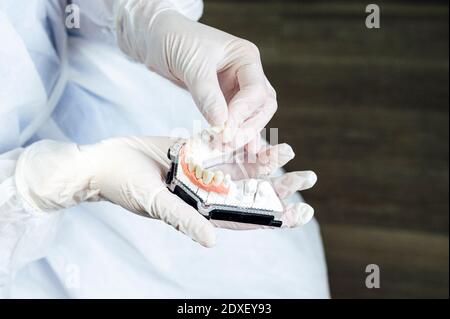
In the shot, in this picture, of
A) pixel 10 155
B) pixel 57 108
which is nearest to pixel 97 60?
pixel 57 108

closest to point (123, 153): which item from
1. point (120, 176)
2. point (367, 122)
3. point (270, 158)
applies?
point (120, 176)

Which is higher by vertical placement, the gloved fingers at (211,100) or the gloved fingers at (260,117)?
the gloved fingers at (211,100)

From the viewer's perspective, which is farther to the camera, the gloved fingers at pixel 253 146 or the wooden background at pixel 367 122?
the wooden background at pixel 367 122

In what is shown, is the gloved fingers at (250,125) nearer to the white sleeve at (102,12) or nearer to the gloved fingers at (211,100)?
the gloved fingers at (211,100)

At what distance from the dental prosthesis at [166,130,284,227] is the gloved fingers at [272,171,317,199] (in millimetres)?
23

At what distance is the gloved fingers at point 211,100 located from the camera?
0.58 meters

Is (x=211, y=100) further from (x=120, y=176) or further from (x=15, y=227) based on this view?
(x=15, y=227)

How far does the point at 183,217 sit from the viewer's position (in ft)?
1.91

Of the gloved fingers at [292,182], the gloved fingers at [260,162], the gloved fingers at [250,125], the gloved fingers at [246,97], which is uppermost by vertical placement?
the gloved fingers at [246,97]

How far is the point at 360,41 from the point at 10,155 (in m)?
1.14

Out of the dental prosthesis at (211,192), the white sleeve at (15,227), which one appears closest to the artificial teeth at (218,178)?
the dental prosthesis at (211,192)
